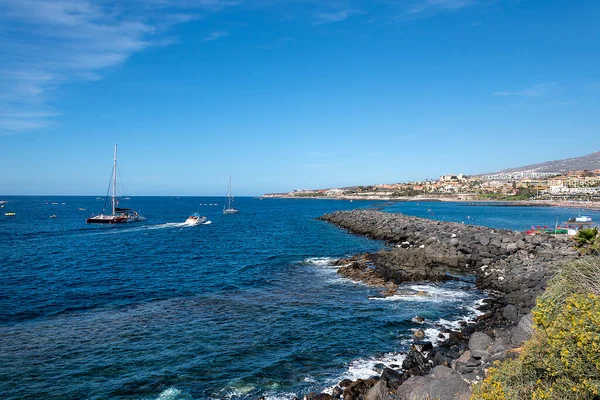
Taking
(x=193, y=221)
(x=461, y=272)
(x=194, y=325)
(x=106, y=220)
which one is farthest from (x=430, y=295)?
(x=106, y=220)

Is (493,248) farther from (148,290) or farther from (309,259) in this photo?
(148,290)

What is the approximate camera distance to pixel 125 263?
35.7 metres

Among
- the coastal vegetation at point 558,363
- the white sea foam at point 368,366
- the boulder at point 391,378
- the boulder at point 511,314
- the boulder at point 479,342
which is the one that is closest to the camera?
the coastal vegetation at point 558,363

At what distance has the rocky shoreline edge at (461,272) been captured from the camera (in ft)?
38.7

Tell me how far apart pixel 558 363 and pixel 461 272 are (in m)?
25.6

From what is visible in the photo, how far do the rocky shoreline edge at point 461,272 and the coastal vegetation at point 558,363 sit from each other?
254 centimetres

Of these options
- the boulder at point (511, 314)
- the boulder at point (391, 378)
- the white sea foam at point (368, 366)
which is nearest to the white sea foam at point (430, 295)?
the boulder at point (511, 314)

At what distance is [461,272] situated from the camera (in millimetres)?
30625

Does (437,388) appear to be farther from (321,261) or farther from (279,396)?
(321,261)

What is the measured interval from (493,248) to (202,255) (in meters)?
29.6

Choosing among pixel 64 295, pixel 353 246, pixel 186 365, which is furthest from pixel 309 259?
pixel 186 365

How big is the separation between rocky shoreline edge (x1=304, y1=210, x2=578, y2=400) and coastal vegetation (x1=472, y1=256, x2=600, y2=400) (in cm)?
254

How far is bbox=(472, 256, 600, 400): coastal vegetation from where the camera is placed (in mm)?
6297

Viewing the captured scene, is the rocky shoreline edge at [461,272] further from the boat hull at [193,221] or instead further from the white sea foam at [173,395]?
the boat hull at [193,221]
